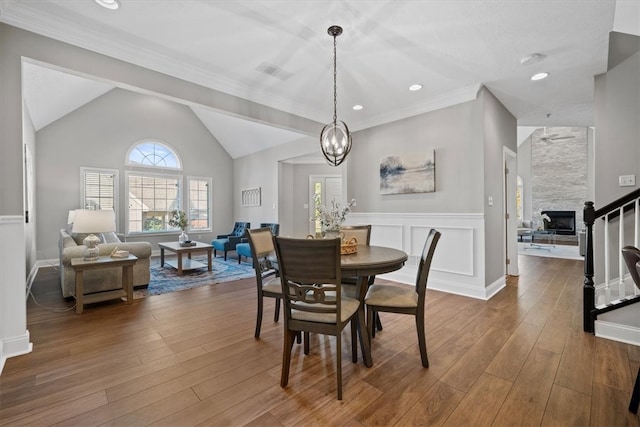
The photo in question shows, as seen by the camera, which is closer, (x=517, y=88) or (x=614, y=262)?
(x=614, y=262)

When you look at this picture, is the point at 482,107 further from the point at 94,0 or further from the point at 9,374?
the point at 9,374

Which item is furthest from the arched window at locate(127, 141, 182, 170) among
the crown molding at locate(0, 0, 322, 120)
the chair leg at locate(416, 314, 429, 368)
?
the chair leg at locate(416, 314, 429, 368)

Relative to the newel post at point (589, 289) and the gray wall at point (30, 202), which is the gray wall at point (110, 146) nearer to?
the gray wall at point (30, 202)

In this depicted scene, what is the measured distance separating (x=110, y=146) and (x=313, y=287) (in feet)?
24.0

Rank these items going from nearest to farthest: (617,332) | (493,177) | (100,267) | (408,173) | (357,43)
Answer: (617,332) → (357,43) → (100,267) → (493,177) → (408,173)

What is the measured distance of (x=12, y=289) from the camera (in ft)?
6.97

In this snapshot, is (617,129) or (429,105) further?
(429,105)

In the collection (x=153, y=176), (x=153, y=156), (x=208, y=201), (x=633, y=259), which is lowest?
(x=633, y=259)

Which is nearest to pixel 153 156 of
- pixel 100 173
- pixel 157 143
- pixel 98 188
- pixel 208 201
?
pixel 157 143

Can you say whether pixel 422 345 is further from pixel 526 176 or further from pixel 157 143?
pixel 526 176

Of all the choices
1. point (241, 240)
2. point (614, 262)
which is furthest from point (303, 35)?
point (241, 240)

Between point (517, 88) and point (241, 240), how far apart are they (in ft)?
19.0

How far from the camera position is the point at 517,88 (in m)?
3.61

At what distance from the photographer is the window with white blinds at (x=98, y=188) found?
6.34 m
